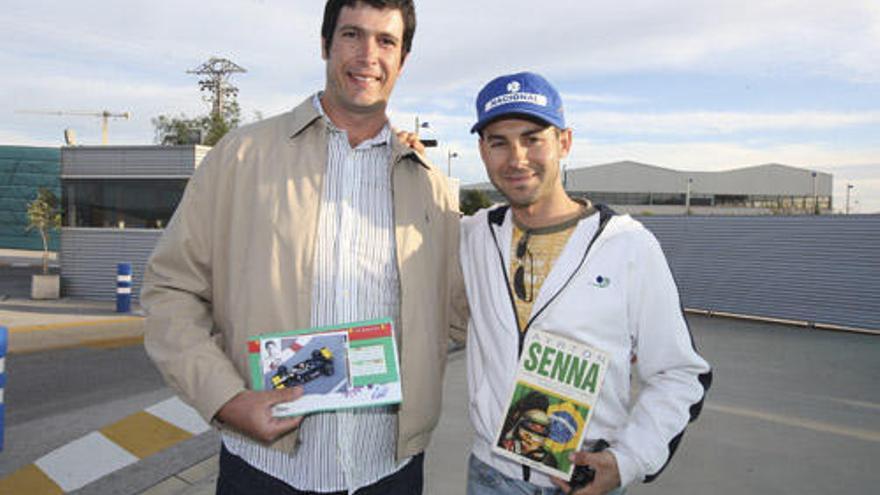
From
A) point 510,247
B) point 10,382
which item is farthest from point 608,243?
point 10,382

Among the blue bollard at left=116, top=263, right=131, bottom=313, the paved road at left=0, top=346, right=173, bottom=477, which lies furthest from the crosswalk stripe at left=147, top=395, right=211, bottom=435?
the blue bollard at left=116, top=263, right=131, bottom=313

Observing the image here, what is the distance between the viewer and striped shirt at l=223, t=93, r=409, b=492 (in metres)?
2.07

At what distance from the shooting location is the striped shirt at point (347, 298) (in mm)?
2070

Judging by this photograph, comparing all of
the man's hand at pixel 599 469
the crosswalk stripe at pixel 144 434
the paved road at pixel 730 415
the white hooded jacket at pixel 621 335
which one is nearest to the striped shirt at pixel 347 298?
the white hooded jacket at pixel 621 335

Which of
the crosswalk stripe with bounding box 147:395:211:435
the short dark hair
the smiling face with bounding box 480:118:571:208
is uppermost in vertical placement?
the short dark hair

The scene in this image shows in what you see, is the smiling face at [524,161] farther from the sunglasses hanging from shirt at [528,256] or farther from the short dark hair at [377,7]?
the short dark hair at [377,7]

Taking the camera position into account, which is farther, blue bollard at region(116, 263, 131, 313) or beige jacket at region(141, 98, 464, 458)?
blue bollard at region(116, 263, 131, 313)

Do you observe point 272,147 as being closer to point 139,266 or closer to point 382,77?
point 382,77

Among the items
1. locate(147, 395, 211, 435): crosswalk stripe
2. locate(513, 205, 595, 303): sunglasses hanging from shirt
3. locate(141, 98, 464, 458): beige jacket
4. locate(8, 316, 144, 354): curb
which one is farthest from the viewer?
locate(8, 316, 144, 354): curb

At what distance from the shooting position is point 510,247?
2.34m

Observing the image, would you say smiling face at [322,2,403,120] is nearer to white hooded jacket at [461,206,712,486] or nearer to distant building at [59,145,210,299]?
white hooded jacket at [461,206,712,486]

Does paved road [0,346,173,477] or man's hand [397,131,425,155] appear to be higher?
man's hand [397,131,425,155]

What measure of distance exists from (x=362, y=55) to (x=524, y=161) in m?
0.64

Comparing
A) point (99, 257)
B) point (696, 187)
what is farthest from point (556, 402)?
point (696, 187)
